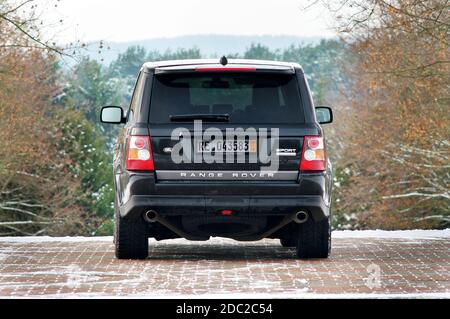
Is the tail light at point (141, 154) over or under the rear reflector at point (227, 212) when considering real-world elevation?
over

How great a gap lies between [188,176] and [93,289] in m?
2.34

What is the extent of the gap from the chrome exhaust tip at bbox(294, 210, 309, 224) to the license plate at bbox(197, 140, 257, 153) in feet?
2.56

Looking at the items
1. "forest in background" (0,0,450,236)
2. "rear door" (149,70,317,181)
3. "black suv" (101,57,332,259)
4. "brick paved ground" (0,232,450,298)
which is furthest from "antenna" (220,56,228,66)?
"forest in background" (0,0,450,236)

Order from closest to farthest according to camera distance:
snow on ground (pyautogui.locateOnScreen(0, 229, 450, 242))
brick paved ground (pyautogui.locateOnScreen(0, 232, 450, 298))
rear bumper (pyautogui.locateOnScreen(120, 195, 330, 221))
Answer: brick paved ground (pyautogui.locateOnScreen(0, 232, 450, 298)) < rear bumper (pyautogui.locateOnScreen(120, 195, 330, 221)) < snow on ground (pyautogui.locateOnScreen(0, 229, 450, 242))

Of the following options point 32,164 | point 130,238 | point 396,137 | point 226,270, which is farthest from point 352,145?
point 226,270

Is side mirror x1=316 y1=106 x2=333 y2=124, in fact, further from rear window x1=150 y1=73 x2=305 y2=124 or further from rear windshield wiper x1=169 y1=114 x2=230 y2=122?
rear windshield wiper x1=169 y1=114 x2=230 y2=122

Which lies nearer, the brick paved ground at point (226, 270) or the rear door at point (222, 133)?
the brick paved ground at point (226, 270)

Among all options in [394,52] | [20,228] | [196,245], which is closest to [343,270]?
[196,245]

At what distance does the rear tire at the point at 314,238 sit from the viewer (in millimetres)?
14633

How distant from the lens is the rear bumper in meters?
13.9

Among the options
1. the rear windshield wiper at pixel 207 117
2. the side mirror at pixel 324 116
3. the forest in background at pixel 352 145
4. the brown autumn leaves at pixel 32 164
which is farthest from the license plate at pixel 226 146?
the brown autumn leaves at pixel 32 164

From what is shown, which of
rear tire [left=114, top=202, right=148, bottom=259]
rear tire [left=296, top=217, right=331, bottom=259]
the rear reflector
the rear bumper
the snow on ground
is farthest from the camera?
the snow on ground

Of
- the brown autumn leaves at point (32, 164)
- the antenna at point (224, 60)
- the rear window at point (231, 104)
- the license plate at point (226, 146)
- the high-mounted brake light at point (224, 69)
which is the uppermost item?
the antenna at point (224, 60)

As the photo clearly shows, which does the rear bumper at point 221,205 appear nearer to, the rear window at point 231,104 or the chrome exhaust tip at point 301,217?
the chrome exhaust tip at point 301,217
